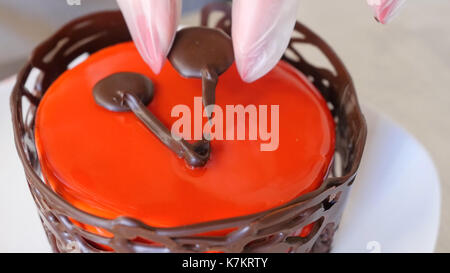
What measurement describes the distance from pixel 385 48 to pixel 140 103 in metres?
0.54

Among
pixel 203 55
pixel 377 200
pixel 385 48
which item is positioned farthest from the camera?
pixel 385 48

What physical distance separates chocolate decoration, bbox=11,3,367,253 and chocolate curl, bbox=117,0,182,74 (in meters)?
0.14

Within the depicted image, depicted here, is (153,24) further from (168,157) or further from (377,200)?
(377,200)

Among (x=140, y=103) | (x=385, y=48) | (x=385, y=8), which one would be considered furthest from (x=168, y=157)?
(x=385, y=48)

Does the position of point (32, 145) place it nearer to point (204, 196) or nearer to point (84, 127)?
point (84, 127)

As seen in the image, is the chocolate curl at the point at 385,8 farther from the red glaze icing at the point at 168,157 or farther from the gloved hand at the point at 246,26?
the red glaze icing at the point at 168,157

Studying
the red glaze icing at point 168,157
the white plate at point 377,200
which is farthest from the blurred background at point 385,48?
the red glaze icing at point 168,157

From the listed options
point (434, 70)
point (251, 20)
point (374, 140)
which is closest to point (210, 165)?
point (251, 20)

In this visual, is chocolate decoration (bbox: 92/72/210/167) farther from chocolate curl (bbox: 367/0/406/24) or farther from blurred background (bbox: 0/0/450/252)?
blurred background (bbox: 0/0/450/252)

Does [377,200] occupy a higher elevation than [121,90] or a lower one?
lower

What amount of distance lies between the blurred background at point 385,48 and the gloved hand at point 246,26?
334mm

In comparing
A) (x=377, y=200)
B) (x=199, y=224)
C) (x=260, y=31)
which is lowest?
(x=377, y=200)

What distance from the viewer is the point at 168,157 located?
462 millimetres

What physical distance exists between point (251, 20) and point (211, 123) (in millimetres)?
98
